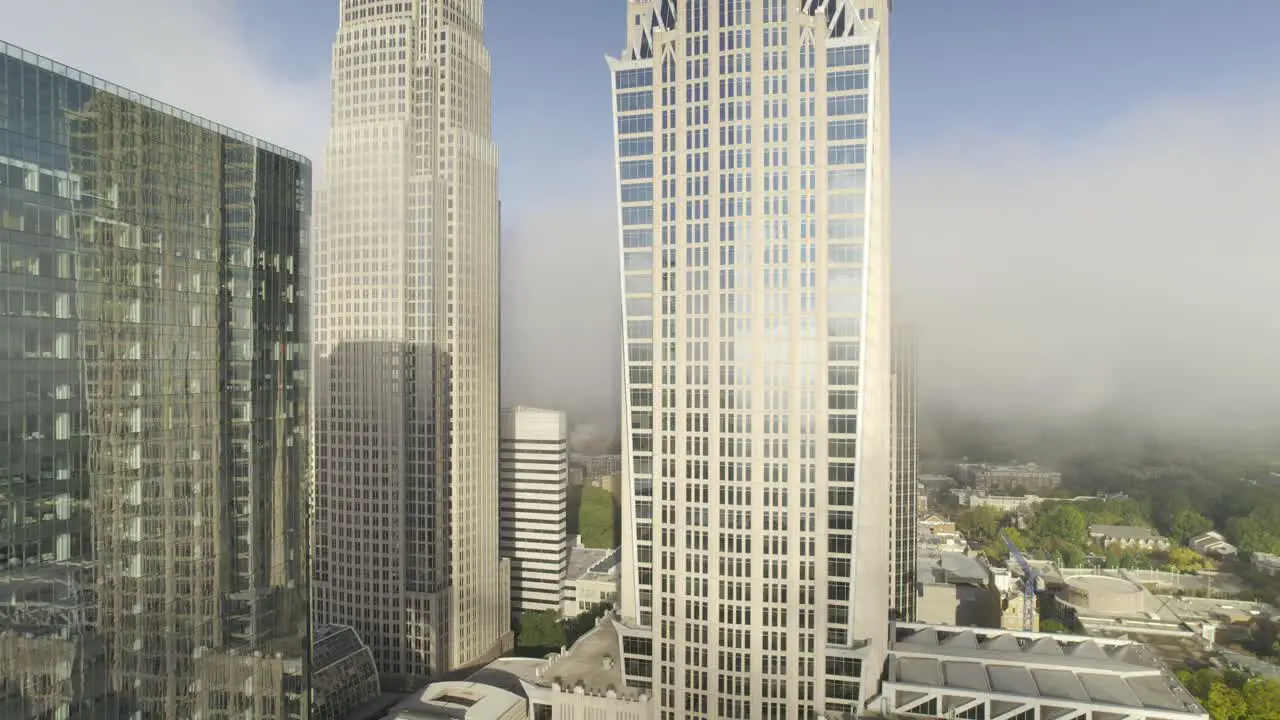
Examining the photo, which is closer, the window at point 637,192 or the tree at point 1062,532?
the window at point 637,192

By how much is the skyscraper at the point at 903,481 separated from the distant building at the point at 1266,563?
46.9 meters

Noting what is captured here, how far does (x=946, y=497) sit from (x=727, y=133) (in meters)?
121

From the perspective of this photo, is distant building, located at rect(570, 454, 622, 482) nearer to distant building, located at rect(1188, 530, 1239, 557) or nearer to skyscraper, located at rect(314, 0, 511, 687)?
skyscraper, located at rect(314, 0, 511, 687)

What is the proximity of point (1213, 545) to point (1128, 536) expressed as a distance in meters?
11.5

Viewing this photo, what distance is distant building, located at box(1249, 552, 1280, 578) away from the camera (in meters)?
98.4

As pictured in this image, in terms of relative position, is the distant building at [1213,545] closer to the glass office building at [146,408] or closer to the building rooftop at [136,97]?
the glass office building at [146,408]

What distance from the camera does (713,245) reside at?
52.6 m

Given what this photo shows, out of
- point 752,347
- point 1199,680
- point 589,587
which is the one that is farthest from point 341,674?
point 1199,680

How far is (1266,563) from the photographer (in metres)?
101

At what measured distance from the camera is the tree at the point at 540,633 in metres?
89.6

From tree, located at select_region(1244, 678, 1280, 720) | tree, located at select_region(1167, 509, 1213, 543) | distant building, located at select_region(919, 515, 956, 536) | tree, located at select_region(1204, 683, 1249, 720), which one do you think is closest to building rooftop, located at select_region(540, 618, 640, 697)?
tree, located at select_region(1204, 683, 1249, 720)

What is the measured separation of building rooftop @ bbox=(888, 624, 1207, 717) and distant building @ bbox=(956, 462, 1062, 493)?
96.7 meters

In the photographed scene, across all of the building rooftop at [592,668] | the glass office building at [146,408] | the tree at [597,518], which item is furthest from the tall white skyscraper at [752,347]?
the tree at [597,518]

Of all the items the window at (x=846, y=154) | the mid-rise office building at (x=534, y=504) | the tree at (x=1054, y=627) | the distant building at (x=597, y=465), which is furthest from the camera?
the distant building at (x=597, y=465)
